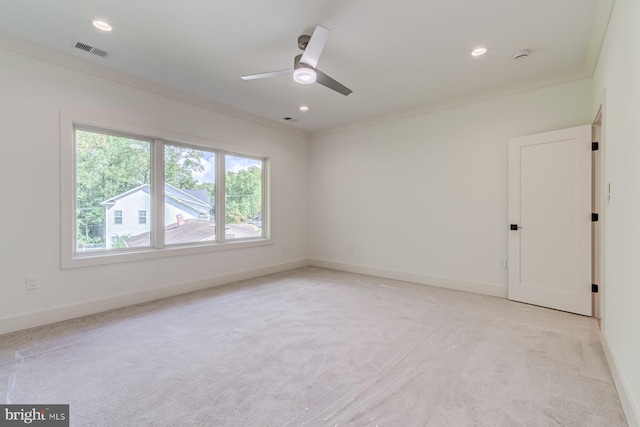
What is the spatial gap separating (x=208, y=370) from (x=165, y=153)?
3.04 meters

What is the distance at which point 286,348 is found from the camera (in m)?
2.47

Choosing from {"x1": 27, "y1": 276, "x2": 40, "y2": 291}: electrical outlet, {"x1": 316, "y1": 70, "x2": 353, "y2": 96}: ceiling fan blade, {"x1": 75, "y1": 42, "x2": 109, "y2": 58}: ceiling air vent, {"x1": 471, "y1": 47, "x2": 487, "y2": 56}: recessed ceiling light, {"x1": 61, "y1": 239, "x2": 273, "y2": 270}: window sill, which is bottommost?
{"x1": 27, "y1": 276, "x2": 40, "y2": 291}: electrical outlet

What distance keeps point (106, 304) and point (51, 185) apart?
1427 mm

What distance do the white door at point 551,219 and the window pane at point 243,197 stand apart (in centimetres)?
393

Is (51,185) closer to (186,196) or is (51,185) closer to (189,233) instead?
(186,196)

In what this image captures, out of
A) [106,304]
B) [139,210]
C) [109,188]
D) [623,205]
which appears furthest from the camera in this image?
[139,210]

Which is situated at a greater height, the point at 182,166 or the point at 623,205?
the point at 182,166


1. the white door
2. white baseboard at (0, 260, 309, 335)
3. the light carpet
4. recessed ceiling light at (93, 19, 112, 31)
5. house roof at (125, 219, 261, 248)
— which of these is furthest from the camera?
house roof at (125, 219, 261, 248)

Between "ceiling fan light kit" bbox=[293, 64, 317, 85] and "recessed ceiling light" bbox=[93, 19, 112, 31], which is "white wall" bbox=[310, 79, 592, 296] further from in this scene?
"recessed ceiling light" bbox=[93, 19, 112, 31]

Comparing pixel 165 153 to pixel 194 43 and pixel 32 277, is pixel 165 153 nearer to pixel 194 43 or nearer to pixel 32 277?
pixel 194 43

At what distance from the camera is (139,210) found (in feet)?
12.5

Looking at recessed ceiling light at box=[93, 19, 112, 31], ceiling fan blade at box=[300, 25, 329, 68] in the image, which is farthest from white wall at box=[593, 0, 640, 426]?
recessed ceiling light at box=[93, 19, 112, 31]

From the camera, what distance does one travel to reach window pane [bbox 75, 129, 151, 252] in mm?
3328

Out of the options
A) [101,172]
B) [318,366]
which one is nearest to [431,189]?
[318,366]
